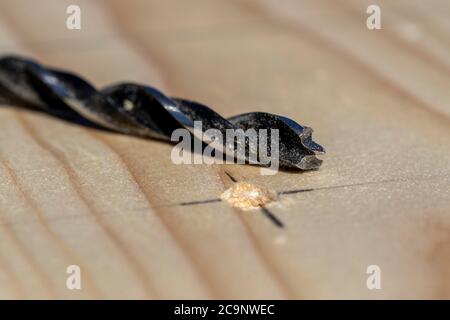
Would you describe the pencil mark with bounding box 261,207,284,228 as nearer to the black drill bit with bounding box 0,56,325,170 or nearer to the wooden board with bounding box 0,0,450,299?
the wooden board with bounding box 0,0,450,299

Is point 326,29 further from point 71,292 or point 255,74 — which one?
point 71,292

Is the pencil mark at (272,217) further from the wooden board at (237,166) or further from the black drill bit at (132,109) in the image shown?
the black drill bit at (132,109)

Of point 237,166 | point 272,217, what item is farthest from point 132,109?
point 272,217

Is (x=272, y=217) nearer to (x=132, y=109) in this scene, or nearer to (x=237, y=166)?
(x=237, y=166)

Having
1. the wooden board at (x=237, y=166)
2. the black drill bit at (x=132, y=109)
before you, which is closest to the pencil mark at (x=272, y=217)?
the wooden board at (x=237, y=166)

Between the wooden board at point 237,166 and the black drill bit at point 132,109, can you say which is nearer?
the wooden board at point 237,166

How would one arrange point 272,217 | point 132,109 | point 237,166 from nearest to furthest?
point 272,217 < point 237,166 < point 132,109

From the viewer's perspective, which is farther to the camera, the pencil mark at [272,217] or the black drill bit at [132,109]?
the black drill bit at [132,109]

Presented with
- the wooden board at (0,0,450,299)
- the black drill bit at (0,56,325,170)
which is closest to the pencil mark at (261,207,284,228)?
the wooden board at (0,0,450,299)

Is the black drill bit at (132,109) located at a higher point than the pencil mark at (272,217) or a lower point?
higher
